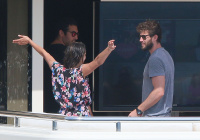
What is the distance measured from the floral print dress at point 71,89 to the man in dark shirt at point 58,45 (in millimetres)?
993

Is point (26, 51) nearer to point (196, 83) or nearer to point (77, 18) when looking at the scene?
point (77, 18)

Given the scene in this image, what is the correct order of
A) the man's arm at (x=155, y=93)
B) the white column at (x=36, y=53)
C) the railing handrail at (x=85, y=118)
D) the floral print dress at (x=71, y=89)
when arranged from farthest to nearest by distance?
1. the white column at (x=36, y=53)
2. the floral print dress at (x=71, y=89)
3. the man's arm at (x=155, y=93)
4. the railing handrail at (x=85, y=118)

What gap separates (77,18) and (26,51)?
0.65 meters

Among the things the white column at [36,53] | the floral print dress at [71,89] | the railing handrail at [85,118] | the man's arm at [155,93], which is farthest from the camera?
the white column at [36,53]

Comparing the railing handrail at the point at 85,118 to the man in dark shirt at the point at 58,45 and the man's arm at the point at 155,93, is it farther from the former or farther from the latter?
the man in dark shirt at the point at 58,45

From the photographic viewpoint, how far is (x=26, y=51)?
5.30 metres

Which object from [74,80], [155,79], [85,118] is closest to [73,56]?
[74,80]

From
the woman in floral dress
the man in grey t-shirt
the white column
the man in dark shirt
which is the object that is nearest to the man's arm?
the man in grey t-shirt

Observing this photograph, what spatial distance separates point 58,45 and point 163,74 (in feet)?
5.07

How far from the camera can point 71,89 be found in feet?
13.7

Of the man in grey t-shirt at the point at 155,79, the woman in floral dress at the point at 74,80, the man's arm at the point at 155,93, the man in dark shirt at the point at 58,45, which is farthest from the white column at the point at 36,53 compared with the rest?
the man's arm at the point at 155,93

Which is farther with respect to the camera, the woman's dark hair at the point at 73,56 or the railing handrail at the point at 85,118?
the woman's dark hair at the point at 73,56

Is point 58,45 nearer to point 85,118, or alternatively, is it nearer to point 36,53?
point 36,53

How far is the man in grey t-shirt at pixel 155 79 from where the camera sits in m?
3.98
